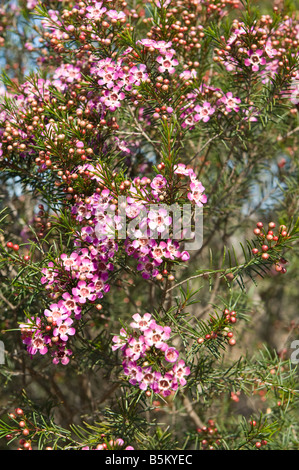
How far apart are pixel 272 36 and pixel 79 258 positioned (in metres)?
1.73

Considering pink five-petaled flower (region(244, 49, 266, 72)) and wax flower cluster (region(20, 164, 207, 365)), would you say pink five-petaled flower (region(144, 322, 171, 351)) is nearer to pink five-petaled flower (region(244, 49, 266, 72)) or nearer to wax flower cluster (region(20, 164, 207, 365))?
wax flower cluster (region(20, 164, 207, 365))

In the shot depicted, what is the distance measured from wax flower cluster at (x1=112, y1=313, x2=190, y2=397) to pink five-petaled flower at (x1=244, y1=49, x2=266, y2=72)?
1.34 meters

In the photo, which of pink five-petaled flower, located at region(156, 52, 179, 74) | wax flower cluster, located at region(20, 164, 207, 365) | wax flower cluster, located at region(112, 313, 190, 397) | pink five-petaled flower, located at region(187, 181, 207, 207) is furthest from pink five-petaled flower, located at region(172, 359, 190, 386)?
pink five-petaled flower, located at region(156, 52, 179, 74)

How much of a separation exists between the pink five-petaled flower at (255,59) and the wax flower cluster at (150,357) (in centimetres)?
134

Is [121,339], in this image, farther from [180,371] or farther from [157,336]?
[180,371]

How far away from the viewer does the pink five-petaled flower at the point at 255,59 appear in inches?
81.1

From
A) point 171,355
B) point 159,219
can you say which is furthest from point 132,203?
point 171,355

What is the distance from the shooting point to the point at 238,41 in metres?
2.07

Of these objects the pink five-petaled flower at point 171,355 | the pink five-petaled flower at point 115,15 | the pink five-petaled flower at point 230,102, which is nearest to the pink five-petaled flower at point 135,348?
the pink five-petaled flower at point 171,355

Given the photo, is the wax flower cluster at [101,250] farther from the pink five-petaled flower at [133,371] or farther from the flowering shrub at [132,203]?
the pink five-petaled flower at [133,371]

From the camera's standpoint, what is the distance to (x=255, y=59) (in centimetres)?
208

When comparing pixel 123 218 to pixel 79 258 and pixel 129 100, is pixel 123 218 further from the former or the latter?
pixel 129 100

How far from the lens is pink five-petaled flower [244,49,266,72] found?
2.06 m
